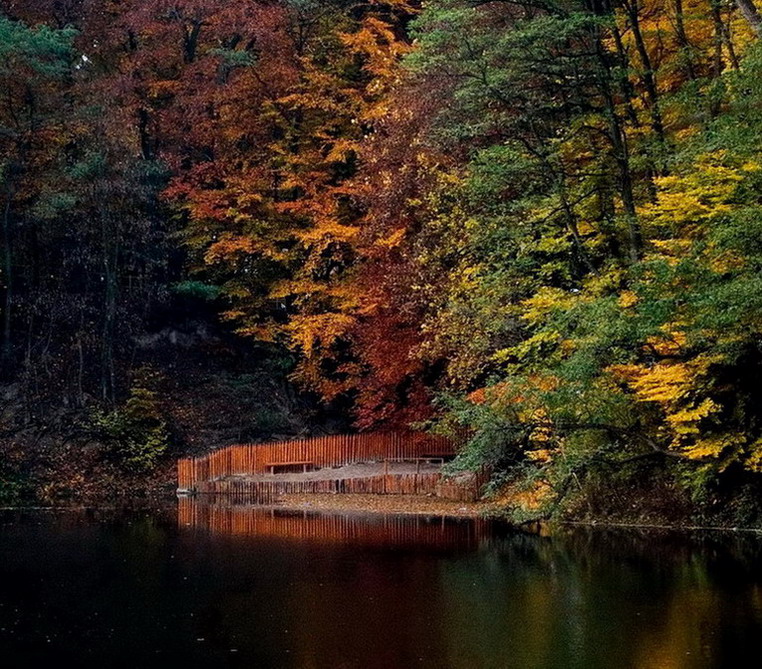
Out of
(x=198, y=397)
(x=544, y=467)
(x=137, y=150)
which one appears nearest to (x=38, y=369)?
(x=198, y=397)

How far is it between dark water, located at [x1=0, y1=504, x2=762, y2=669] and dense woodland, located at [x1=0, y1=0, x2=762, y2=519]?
2813mm

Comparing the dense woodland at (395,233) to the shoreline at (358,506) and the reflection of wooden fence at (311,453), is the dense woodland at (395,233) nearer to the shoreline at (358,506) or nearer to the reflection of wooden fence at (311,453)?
the reflection of wooden fence at (311,453)

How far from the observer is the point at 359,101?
3522 cm

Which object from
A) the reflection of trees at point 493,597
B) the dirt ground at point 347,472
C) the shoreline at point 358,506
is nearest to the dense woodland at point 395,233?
the dirt ground at point 347,472

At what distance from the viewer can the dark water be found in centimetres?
1165

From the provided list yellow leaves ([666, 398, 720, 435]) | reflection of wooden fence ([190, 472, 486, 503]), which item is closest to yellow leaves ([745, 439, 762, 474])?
yellow leaves ([666, 398, 720, 435])

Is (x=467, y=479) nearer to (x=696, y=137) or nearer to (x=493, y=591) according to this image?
(x=696, y=137)

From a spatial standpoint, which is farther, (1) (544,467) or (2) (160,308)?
(2) (160,308)

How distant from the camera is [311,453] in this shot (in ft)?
106

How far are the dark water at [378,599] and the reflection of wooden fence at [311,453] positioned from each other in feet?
28.6

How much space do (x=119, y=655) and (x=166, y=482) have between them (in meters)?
20.8

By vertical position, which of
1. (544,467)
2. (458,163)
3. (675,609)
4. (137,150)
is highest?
(137,150)

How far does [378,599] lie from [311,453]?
17.8 m

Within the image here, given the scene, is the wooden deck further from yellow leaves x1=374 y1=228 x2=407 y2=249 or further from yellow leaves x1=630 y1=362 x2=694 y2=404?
yellow leaves x1=630 y1=362 x2=694 y2=404
